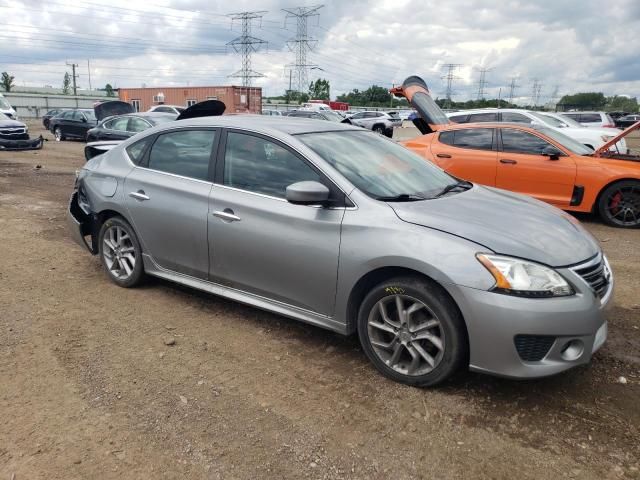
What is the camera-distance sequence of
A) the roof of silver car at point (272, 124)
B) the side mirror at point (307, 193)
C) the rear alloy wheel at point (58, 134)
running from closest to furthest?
the side mirror at point (307, 193)
the roof of silver car at point (272, 124)
the rear alloy wheel at point (58, 134)

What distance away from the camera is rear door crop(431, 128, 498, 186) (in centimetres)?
828

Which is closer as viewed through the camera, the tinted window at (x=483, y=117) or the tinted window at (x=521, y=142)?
the tinted window at (x=521, y=142)

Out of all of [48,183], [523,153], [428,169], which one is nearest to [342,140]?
[428,169]

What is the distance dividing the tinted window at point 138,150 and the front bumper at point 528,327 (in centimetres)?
304

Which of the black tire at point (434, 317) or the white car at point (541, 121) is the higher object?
the white car at point (541, 121)

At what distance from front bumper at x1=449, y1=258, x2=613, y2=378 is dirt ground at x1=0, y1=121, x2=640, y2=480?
0.30m

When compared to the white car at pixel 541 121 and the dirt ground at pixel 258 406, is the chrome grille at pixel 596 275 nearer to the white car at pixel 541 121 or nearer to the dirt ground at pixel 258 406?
the dirt ground at pixel 258 406

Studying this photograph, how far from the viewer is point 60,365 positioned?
11.3ft

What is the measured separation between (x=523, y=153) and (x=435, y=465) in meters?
6.55

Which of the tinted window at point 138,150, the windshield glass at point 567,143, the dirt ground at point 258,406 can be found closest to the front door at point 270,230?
the dirt ground at point 258,406

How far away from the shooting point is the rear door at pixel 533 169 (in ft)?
25.3

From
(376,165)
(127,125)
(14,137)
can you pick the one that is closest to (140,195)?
(376,165)

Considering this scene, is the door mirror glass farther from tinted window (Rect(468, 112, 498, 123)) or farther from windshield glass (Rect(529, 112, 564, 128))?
windshield glass (Rect(529, 112, 564, 128))

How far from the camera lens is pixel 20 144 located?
55.2 ft
